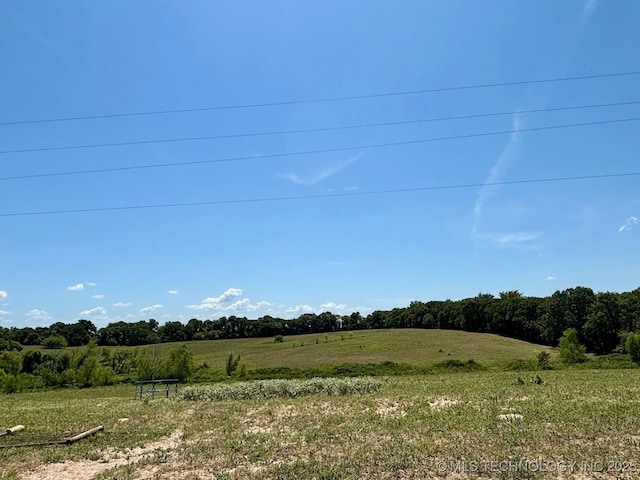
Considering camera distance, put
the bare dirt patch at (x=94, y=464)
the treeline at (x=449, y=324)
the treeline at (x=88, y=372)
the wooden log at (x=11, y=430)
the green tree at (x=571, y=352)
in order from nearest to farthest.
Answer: the bare dirt patch at (x=94, y=464) → the wooden log at (x=11, y=430) → the green tree at (x=571, y=352) → the treeline at (x=88, y=372) → the treeline at (x=449, y=324)

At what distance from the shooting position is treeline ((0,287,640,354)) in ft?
260

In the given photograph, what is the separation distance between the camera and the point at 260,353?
82.3 meters

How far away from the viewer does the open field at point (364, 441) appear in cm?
916

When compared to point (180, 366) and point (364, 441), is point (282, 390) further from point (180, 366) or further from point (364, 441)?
point (180, 366)

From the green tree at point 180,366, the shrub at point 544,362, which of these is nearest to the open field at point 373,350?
the shrub at point 544,362

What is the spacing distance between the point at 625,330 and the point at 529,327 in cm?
1806

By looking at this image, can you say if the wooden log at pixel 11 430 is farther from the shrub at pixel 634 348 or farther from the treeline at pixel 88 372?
the shrub at pixel 634 348

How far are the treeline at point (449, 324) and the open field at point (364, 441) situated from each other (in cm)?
6728

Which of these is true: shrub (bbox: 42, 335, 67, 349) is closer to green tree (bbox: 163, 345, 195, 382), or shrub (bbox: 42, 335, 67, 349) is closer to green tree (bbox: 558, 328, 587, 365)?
green tree (bbox: 163, 345, 195, 382)

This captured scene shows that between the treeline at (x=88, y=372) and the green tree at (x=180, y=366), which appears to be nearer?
the green tree at (x=180, y=366)

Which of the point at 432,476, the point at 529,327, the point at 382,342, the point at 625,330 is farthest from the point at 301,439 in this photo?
the point at 529,327

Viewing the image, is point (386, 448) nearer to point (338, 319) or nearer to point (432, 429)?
point (432, 429)

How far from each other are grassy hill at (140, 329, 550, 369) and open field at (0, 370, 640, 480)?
135 feet

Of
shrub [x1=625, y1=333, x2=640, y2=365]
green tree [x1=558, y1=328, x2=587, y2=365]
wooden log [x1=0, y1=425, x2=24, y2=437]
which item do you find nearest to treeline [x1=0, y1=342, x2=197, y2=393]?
wooden log [x1=0, y1=425, x2=24, y2=437]
